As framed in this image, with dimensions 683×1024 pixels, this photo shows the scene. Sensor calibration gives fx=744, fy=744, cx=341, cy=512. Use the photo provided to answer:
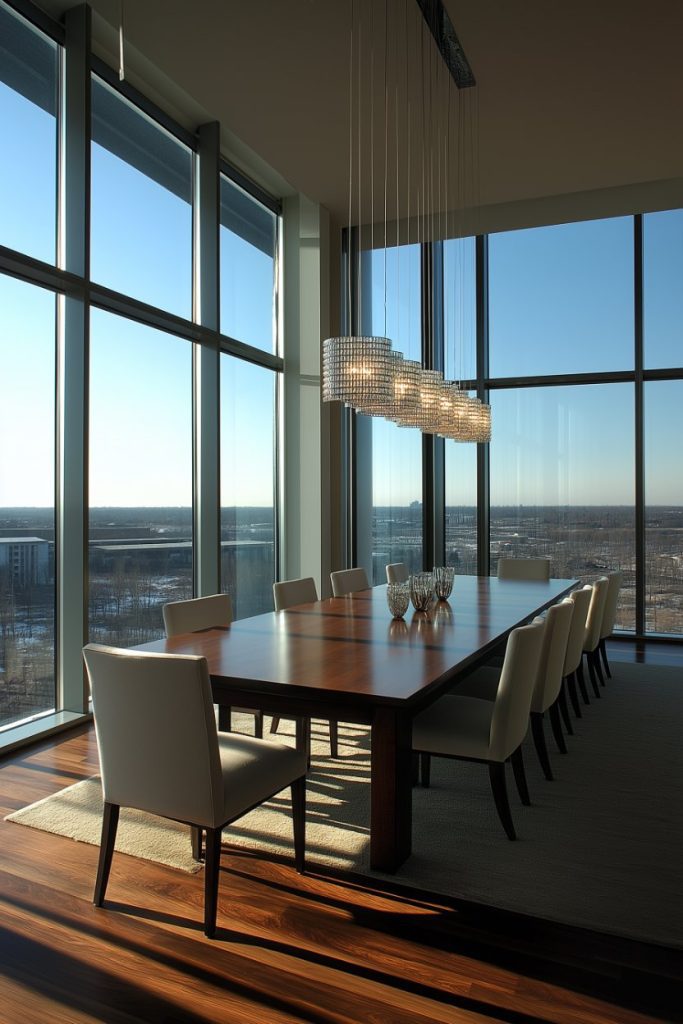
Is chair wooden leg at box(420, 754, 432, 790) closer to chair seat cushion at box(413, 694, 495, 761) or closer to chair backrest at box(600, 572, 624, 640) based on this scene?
chair seat cushion at box(413, 694, 495, 761)

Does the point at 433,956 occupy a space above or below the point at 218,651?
below

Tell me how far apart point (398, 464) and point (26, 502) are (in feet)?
14.1

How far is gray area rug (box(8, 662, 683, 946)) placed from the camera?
8.07 ft

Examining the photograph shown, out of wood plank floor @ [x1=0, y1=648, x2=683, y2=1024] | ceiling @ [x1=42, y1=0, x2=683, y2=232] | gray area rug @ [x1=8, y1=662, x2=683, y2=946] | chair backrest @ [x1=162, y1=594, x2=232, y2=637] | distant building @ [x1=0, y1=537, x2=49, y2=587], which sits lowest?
wood plank floor @ [x1=0, y1=648, x2=683, y2=1024]

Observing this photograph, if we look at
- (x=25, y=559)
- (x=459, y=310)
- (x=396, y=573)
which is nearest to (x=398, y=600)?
(x=396, y=573)

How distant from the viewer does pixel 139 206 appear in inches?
206

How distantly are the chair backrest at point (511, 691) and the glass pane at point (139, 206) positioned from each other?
358cm

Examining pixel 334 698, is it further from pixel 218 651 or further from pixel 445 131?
pixel 445 131

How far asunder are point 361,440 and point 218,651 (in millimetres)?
5034

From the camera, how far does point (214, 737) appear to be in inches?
86.0

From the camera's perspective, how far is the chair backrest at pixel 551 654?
336cm

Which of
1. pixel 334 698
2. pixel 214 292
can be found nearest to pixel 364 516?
pixel 214 292

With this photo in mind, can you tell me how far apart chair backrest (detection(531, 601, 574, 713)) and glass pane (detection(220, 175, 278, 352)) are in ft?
12.8

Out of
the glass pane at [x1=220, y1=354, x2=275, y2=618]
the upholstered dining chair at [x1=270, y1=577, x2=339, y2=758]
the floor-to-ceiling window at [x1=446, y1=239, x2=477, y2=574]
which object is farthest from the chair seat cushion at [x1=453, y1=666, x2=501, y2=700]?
the floor-to-ceiling window at [x1=446, y1=239, x2=477, y2=574]
